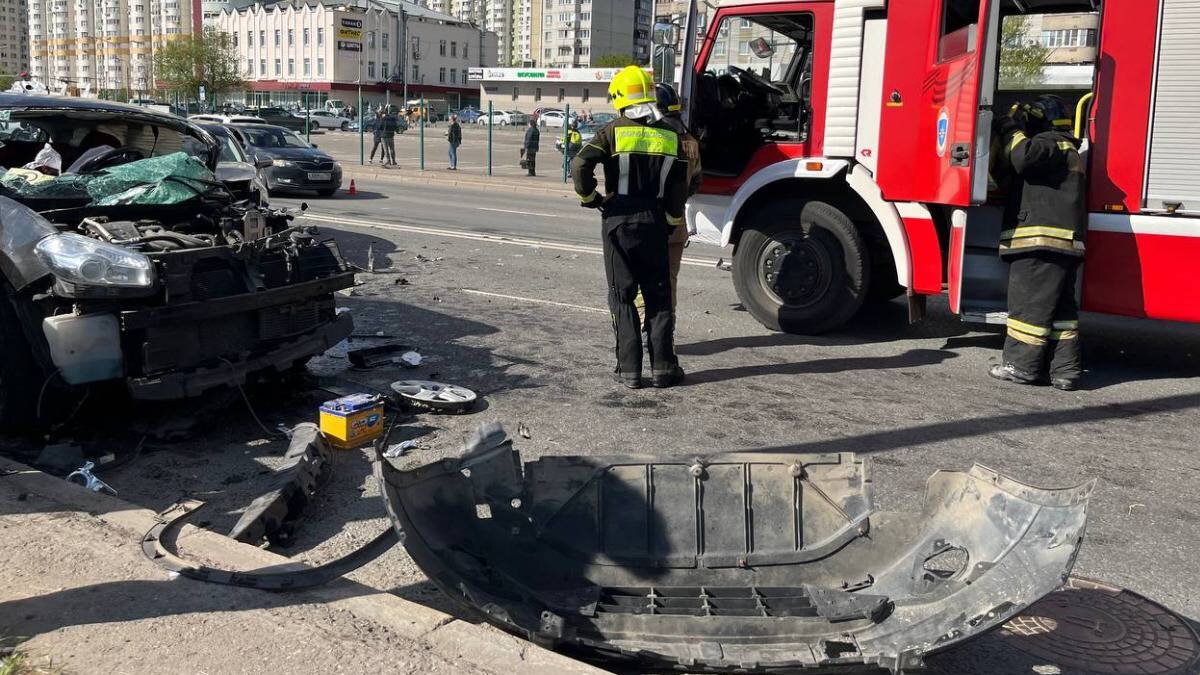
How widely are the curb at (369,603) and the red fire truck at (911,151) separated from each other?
5181mm

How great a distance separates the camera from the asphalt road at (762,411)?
4.58m

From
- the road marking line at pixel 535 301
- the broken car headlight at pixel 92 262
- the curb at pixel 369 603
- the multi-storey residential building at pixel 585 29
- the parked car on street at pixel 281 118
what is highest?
the multi-storey residential building at pixel 585 29

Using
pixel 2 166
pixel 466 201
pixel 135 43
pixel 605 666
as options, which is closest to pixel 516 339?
pixel 2 166

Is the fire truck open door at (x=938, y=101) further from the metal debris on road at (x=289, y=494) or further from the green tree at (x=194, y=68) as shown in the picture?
the green tree at (x=194, y=68)

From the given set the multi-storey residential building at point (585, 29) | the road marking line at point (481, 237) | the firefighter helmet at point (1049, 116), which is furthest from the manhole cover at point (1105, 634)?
the multi-storey residential building at point (585, 29)

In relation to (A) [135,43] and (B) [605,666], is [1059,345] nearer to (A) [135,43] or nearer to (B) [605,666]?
(B) [605,666]

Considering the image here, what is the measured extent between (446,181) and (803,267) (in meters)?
18.7

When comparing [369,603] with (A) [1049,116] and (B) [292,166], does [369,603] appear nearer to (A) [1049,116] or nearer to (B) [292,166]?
(A) [1049,116]

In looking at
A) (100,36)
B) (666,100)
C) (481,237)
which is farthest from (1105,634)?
(100,36)

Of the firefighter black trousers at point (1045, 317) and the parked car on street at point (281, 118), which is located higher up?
the parked car on street at point (281, 118)

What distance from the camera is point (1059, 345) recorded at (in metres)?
6.99

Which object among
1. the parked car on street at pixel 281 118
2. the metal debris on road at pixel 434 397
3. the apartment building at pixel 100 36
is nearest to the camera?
the metal debris on road at pixel 434 397

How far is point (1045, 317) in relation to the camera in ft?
22.9

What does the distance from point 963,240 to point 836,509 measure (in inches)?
168
